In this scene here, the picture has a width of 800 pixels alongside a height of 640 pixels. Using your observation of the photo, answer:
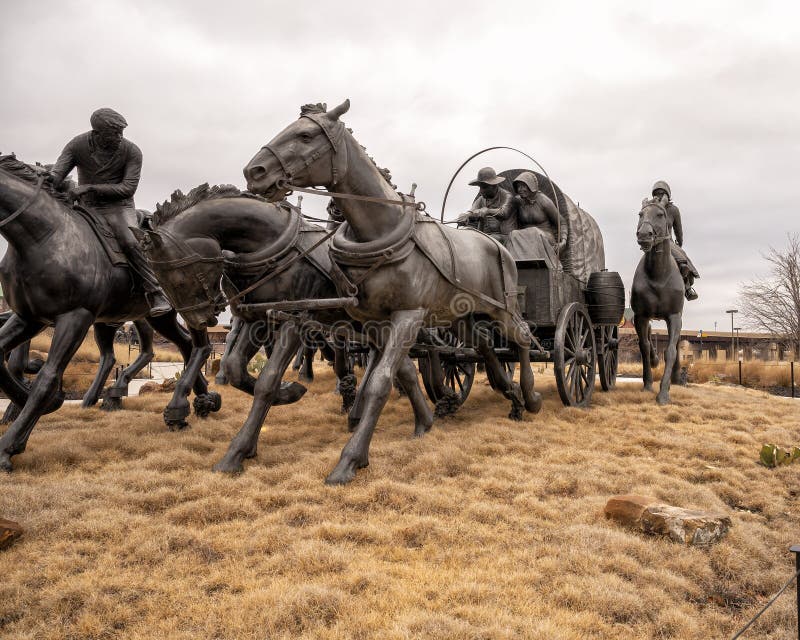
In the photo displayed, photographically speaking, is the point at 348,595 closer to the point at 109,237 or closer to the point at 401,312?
the point at 401,312

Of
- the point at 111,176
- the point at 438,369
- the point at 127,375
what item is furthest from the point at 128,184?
the point at 438,369

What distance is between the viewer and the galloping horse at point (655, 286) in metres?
7.96

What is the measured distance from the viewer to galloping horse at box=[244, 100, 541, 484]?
417 cm

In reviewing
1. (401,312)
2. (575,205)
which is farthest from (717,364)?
(401,312)

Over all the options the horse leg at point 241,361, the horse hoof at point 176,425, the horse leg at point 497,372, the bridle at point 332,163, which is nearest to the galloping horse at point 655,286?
the horse leg at point 497,372

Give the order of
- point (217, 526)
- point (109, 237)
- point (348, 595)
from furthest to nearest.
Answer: point (109, 237) → point (217, 526) → point (348, 595)

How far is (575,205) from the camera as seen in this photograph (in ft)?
26.2

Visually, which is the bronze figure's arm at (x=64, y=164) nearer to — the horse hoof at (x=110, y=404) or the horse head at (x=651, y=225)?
the horse hoof at (x=110, y=404)

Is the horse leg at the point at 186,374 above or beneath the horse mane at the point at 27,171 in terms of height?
beneath

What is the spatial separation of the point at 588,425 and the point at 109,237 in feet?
16.5

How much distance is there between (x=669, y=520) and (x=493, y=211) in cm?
490

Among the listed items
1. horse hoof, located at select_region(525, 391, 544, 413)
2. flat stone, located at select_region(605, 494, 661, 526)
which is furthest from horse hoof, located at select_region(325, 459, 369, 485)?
horse hoof, located at select_region(525, 391, 544, 413)

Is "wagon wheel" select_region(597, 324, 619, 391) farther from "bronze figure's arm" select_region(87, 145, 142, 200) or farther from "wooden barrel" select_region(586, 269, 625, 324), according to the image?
"bronze figure's arm" select_region(87, 145, 142, 200)

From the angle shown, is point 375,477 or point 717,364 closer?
point 375,477
